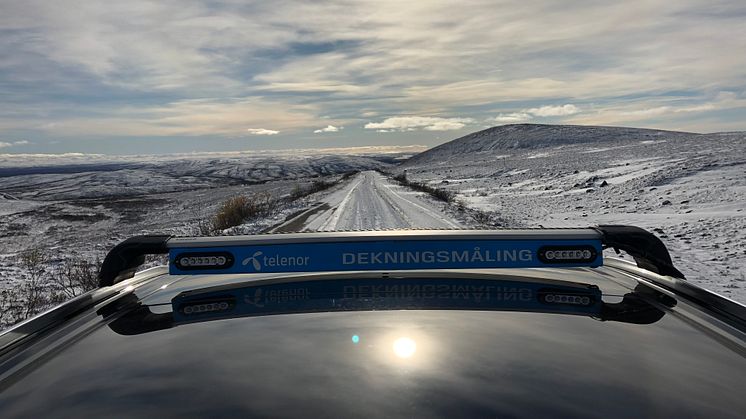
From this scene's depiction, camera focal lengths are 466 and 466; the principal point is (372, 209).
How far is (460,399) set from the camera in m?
1.26

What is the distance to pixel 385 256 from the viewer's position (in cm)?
243

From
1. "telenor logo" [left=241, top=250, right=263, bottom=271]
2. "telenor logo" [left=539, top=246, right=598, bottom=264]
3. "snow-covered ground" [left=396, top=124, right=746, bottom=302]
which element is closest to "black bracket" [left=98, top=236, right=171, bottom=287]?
"telenor logo" [left=241, top=250, right=263, bottom=271]

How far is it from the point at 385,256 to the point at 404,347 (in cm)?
86

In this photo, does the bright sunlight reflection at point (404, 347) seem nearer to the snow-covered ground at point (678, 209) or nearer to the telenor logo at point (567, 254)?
the telenor logo at point (567, 254)

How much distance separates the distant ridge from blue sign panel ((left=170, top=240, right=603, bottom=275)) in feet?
347

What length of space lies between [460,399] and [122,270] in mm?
2087

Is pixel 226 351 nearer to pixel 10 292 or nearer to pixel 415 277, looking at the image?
pixel 415 277

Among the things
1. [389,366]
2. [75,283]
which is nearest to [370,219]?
[75,283]

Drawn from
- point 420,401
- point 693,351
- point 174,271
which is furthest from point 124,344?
point 693,351

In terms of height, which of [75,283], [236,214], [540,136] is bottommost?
[75,283]

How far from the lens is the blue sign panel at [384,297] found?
205 cm

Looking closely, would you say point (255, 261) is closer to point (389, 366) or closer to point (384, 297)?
point (384, 297)

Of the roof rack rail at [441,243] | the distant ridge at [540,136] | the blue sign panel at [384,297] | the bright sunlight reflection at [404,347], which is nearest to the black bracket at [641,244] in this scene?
the roof rack rail at [441,243]

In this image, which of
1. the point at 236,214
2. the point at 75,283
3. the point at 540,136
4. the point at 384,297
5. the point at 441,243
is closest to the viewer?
the point at 384,297
